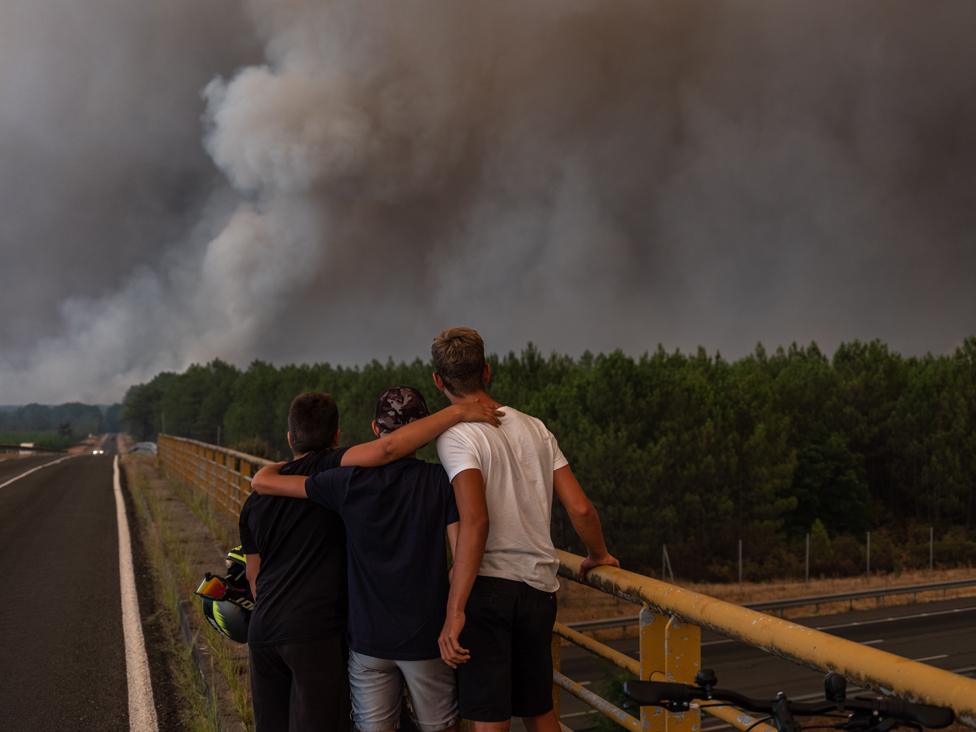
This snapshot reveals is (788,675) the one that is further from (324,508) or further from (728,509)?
(324,508)

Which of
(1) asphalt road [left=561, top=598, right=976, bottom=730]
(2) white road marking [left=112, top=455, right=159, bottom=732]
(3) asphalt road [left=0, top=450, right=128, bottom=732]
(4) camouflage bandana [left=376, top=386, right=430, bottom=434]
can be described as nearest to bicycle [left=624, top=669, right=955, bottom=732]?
(4) camouflage bandana [left=376, top=386, right=430, bottom=434]

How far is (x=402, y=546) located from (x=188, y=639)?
15.8 feet

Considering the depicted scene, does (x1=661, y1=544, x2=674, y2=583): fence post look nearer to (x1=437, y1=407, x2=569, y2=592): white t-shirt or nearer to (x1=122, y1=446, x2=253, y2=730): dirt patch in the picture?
(x1=122, y1=446, x2=253, y2=730): dirt patch

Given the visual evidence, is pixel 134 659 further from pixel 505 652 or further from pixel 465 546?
pixel 465 546

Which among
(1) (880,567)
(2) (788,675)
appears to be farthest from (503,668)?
(1) (880,567)

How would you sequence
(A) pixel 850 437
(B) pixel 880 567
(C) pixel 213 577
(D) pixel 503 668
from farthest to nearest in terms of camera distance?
(A) pixel 850 437 → (B) pixel 880 567 → (C) pixel 213 577 → (D) pixel 503 668

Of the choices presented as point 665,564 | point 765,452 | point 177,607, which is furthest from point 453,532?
point 765,452

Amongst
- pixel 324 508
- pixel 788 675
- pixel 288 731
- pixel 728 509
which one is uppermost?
pixel 324 508

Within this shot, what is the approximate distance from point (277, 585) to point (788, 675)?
37633 mm

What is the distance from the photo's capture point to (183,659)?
6.60 m

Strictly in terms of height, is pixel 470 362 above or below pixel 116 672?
above

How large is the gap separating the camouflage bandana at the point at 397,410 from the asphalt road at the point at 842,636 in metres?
27.7

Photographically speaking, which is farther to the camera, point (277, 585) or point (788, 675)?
point (788, 675)

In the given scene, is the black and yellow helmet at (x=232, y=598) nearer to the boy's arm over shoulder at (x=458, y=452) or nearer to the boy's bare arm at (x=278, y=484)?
the boy's bare arm at (x=278, y=484)
